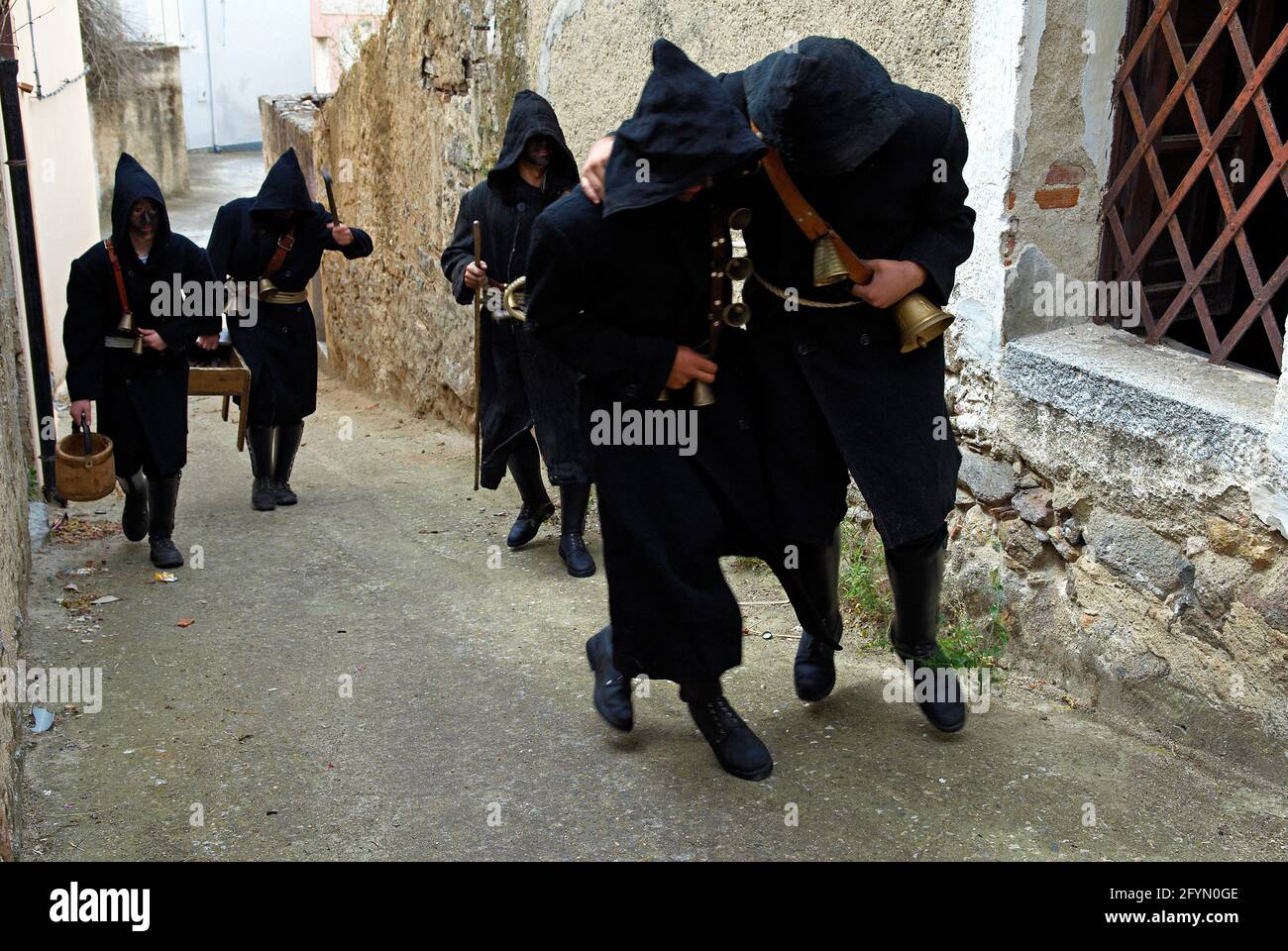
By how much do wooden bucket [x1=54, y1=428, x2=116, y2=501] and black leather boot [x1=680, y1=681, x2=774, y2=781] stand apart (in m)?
2.95

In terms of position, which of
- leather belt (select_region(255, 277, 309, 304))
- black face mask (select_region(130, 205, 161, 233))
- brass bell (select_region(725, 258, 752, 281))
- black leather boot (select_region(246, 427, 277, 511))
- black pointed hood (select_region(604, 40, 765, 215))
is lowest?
black leather boot (select_region(246, 427, 277, 511))

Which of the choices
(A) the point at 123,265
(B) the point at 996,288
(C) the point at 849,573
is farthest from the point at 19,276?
(B) the point at 996,288

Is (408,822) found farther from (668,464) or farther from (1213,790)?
(1213,790)

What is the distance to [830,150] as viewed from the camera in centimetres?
292

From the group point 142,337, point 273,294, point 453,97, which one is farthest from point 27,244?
point 453,97

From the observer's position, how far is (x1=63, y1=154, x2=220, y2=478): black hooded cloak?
17.5ft

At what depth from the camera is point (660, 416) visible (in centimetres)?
323

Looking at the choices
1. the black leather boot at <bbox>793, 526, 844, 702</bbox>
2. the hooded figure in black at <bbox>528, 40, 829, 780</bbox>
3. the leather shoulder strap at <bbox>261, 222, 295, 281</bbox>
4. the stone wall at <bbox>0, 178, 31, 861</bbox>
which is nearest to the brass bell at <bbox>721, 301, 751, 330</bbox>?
the hooded figure in black at <bbox>528, 40, 829, 780</bbox>

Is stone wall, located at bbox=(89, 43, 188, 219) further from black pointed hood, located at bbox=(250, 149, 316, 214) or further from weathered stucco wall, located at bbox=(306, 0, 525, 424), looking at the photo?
black pointed hood, located at bbox=(250, 149, 316, 214)

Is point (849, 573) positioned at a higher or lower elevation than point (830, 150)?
lower

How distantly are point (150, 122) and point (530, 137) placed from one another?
18949mm

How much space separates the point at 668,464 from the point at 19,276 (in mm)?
5277

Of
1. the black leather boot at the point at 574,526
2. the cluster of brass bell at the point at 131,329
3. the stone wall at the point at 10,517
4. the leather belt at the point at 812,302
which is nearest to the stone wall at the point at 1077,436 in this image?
the leather belt at the point at 812,302

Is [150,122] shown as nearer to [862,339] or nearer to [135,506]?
[135,506]
